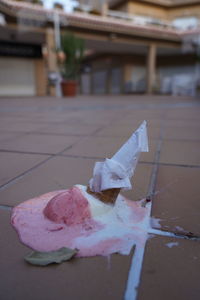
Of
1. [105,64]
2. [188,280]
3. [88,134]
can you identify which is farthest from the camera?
[105,64]

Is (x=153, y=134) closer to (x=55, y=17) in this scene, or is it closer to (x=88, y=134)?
(x=88, y=134)

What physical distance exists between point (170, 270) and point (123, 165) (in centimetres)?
24

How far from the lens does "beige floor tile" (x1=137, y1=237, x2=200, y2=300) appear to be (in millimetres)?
351

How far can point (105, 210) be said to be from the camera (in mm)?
553

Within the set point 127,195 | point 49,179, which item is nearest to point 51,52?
point 49,179

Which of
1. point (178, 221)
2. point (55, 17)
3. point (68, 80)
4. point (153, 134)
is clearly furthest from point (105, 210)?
point (55, 17)

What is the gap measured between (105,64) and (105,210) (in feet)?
41.4

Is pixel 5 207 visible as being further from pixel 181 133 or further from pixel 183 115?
pixel 183 115

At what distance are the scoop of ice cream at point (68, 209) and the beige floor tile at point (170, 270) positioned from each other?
0.16 m

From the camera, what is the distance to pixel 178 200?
0.63m

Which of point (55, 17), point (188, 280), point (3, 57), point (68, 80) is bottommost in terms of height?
point (188, 280)

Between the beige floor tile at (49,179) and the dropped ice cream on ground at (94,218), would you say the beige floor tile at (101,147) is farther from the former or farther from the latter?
the dropped ice cream on ground at (94,218)

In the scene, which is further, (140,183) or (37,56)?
(37,56)

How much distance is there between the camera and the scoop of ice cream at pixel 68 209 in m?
0.52
